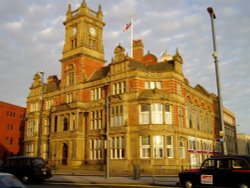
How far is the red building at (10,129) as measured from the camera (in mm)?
73812

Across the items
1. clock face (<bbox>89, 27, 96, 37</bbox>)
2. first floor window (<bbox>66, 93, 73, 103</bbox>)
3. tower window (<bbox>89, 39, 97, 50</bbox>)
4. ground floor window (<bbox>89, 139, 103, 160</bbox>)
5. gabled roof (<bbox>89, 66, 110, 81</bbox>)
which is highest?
clock face (<bbox>89, 27, 96, 37</bbox>)

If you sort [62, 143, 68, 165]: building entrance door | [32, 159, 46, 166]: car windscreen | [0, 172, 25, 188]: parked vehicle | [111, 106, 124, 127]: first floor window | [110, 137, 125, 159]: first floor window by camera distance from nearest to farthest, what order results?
[0, 172, 25, 188]: parked vehicle < [32, 159, 46, 166]: car windscreen < [110, 137, 125, 159]: first floor window < [111, 106, 124, 127]: first floor window < [62, 143, 68, 165]: building entrance door

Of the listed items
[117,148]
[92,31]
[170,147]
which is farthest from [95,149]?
[92,31]

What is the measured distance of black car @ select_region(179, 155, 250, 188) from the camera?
15.2m

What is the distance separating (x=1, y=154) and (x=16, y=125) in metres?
8.74

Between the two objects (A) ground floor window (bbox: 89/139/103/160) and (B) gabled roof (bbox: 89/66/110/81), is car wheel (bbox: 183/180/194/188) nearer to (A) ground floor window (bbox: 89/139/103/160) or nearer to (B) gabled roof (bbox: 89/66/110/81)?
(A) ground floor window (bbox: 89/139/103/160)

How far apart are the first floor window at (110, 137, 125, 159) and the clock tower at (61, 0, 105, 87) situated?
1279cm

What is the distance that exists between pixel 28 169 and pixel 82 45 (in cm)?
3201

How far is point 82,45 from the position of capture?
171 ft

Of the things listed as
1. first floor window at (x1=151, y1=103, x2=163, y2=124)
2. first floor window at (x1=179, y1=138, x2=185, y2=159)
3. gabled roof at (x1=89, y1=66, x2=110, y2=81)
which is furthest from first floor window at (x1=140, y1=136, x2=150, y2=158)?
gabled roof at (x1=89, y1=66, x2=110, y2=81)

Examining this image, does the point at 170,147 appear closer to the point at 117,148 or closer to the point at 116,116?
the point at 117,148

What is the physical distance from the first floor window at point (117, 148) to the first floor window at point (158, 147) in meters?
4.70

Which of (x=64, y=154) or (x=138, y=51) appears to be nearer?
(x=64, y=154)

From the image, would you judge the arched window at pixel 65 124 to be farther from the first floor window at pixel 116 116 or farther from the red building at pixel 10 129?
the red building at pixel 10 129
